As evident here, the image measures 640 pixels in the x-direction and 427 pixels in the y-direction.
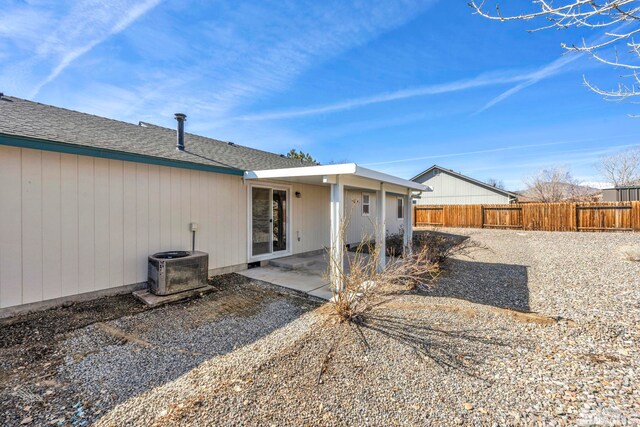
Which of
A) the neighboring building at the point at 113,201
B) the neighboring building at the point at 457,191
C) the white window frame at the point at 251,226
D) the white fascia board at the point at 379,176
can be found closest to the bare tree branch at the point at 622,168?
the neighboring building at the point at 457,191

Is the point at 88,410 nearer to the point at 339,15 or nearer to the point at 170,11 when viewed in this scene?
the point at 170,11

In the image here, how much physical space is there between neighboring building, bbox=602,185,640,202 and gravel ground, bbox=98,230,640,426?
18599mm

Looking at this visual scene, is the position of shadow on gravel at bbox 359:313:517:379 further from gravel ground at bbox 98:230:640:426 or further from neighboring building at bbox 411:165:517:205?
neighboring building at bbox 411:165:517:205

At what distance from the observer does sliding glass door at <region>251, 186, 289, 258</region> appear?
291 inches

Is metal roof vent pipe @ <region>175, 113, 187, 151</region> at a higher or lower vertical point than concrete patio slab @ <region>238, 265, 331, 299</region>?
higher

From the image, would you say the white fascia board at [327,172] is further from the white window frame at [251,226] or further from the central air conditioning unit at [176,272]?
the central air conditioning unit at [176,272]

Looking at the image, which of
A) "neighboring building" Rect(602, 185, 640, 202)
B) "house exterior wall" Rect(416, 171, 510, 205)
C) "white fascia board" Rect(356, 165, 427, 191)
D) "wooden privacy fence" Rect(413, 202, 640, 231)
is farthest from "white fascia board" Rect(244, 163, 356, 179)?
"neighboring building" Rect(602, 185, 640, 202)

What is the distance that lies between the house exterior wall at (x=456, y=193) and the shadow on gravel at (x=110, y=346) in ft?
70.8

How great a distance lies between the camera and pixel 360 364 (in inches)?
117

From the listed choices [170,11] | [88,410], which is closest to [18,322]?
[88,410]

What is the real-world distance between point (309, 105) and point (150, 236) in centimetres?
1072

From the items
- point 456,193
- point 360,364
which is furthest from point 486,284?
point 456,193

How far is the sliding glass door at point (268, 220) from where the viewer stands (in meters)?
7.38

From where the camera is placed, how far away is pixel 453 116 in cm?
1417
